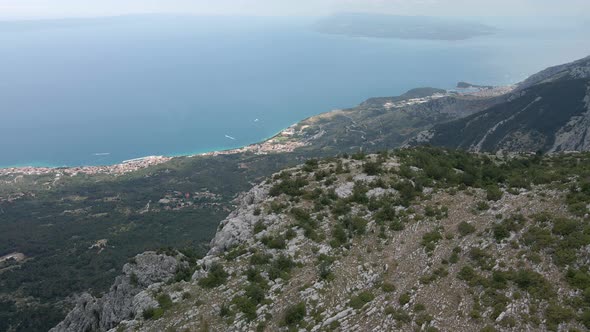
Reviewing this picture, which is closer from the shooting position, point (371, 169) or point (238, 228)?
point (238, 228)

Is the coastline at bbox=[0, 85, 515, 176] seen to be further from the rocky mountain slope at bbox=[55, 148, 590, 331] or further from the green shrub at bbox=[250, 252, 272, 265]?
the green shrub at bbox=[250, 252, 272, 265]

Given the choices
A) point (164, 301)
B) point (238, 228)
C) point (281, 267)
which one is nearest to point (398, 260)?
point (281, 267)

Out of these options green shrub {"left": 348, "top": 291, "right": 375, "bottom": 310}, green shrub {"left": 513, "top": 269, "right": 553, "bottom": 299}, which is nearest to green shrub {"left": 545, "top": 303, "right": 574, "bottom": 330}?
green shrub {"left": 513, "top": 269, "right": 553, "bottom": 299}

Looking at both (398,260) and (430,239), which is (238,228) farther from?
(430,239)

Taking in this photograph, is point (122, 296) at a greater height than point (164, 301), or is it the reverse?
point (164, 301)

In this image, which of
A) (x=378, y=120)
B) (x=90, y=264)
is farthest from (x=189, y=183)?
(x=378, y=120)

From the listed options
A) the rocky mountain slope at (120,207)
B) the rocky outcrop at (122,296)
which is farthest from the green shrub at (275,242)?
the rocky mountain slope at (120,207)

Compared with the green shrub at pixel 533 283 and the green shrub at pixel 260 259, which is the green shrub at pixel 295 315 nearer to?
the green shrub at pixel 260 259
